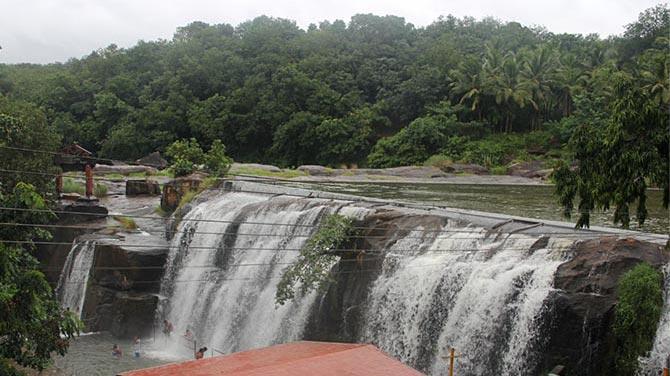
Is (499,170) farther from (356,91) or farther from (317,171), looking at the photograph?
(356,91)

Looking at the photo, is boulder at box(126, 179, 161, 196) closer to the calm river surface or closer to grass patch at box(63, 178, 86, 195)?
grass patch at box(63, 178, 86, 195)

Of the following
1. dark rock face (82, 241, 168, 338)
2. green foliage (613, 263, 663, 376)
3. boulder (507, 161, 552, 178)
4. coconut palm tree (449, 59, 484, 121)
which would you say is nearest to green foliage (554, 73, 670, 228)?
green foliage (613, 263, 663, 376)

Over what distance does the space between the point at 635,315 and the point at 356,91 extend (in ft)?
134

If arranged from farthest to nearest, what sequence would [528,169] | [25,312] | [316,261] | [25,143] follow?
[528,169]
[25,143]
[316,261]
[25,312]

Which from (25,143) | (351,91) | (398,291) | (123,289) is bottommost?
(123,289)

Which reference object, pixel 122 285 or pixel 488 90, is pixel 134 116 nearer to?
pixel 488 90

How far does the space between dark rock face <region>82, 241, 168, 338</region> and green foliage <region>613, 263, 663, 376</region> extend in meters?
15.0

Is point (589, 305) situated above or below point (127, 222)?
above

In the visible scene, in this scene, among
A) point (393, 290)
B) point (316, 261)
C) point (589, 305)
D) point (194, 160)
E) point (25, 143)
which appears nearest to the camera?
point (589, 305)

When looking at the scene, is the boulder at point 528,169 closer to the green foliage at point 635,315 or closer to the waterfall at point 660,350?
the green foliage at point 635,315

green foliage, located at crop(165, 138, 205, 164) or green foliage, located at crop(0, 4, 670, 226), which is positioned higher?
green foliage, located at crop(0, 4, 670, 226)

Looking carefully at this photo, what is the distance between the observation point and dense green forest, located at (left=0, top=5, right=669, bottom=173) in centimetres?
4291

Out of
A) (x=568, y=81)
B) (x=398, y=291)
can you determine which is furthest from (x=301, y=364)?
(x=568, y=81)

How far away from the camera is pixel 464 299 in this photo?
13.3 metres
